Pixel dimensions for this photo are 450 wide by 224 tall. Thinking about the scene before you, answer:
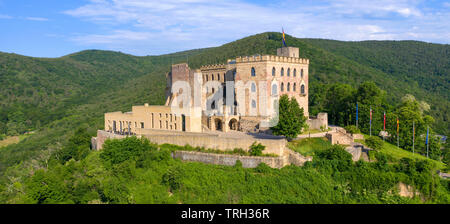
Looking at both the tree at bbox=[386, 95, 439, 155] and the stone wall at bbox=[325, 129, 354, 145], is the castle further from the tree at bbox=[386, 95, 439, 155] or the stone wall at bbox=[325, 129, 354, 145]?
the tree at bbox=[386, 95, 439, 155]

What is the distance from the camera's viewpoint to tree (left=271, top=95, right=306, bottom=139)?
104 ft

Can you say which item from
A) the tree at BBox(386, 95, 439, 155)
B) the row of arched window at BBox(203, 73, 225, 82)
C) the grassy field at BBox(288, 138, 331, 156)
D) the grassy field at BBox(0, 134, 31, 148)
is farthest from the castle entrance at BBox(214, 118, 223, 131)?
the grassy field at BBox(0, 134, 31, 148)

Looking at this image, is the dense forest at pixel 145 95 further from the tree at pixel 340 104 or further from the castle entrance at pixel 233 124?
the castle entrance at pixel 233 124

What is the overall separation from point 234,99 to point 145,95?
190 ft

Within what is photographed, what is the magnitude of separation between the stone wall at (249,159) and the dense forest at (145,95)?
92 centimetres

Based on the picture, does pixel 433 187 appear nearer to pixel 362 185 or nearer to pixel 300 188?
pixel 362 185

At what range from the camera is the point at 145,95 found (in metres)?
92.8

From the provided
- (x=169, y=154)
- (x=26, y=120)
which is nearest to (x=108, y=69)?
(x=26, y=120)

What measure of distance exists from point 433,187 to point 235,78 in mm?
22535

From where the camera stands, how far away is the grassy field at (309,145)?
30297mm

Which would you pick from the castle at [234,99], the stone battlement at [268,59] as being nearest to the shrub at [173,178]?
the castle at [234,99]

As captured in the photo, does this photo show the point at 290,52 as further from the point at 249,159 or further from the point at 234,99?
the point at 249,159

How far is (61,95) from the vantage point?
140375 mm

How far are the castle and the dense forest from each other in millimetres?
7142
